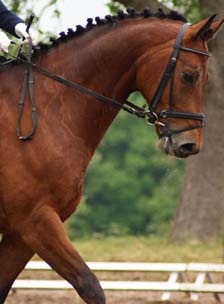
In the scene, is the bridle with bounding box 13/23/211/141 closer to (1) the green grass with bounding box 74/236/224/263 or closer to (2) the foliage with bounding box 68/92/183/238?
(1) the green grass with bounding box 74/236/224/263

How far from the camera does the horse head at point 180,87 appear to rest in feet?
22.4

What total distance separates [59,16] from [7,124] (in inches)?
318

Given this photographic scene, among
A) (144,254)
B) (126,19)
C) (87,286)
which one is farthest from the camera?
(144,254)

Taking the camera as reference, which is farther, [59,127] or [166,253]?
[166,253]

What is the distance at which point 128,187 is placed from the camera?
54.6 metres

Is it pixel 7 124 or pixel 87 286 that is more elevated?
pixel 7 124

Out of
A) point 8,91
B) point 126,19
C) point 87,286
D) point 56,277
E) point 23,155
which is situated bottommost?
point 56,277

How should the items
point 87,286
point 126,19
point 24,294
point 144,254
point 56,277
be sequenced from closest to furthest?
point 87,286, point 126,19, point 24,294, point 56,277, point 144,254

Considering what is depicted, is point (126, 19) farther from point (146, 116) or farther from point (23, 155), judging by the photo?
point (23, 155)

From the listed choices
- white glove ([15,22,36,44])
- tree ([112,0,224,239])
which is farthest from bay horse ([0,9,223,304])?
tree ([112,0,224,239])

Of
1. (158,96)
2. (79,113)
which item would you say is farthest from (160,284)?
(158,96)

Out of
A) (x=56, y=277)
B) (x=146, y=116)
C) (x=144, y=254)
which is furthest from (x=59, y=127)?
(x=144, y=254)

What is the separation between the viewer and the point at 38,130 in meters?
6.93

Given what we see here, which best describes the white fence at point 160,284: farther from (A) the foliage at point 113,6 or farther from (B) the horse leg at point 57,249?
(A) the foliage at point 113,6
